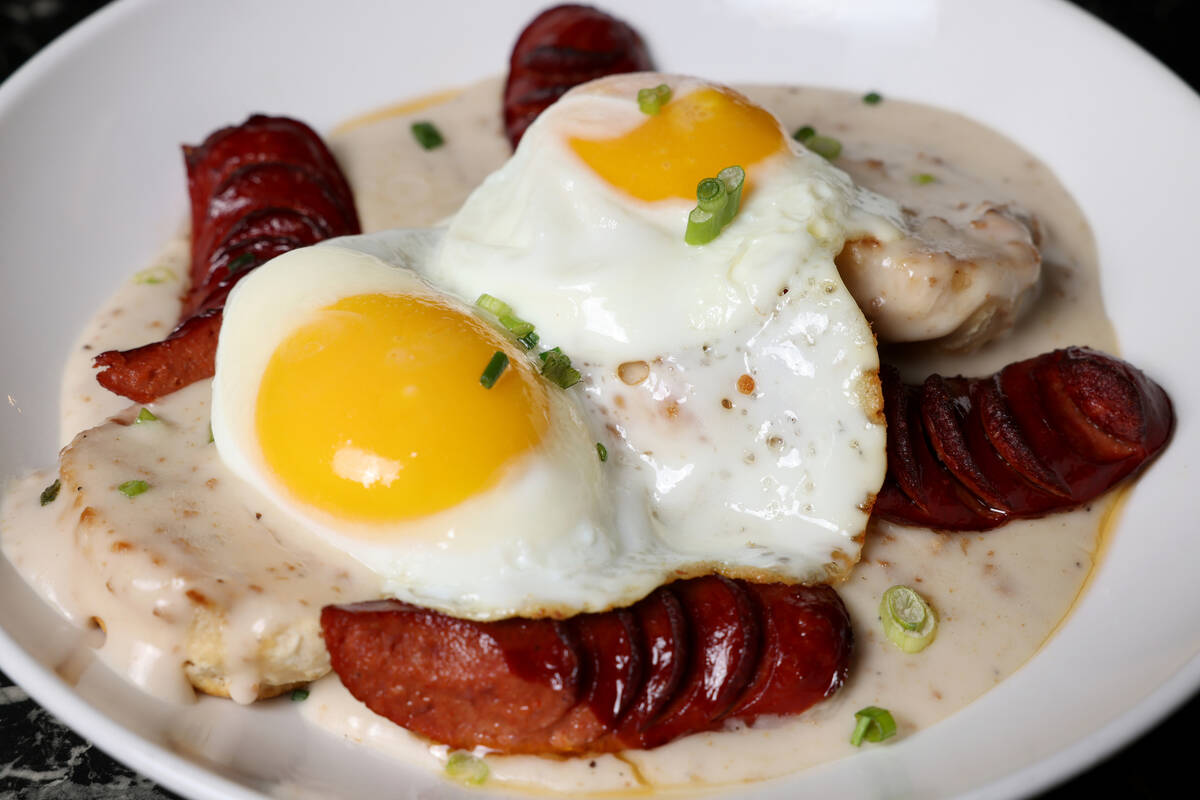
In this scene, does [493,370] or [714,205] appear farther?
[714,205]

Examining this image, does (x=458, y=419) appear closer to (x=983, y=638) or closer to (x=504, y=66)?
(x=983, y=638)

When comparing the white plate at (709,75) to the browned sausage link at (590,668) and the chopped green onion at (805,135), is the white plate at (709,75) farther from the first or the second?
the chopped green onion at (805,135)

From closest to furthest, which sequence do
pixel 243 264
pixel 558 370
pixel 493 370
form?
pixel 493 370, pixel 558 370, pixel 243 264

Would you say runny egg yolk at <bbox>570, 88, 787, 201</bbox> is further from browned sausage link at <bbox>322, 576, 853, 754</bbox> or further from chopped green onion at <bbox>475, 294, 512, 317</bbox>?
browned sausage link at <bbox>322, 576, 853, 754</bbox>

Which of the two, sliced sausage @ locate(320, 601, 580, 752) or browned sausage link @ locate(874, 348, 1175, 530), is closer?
sliced sausage @ locate(320, 601, 580, 752)

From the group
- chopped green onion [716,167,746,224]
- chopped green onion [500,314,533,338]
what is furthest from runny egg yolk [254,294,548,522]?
chopped green onion [716,167,746,224]

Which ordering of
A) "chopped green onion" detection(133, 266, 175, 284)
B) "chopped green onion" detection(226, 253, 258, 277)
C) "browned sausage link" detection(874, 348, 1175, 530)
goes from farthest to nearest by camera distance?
1. "chopped green onion" detection(133, 266, 175, 284)
2. "chopped green onion" detection(226, 253, 258, 277)
3. "browned sausage link" detection(874, 348, 1175, 530)

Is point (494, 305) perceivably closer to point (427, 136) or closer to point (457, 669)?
point (457, 669)

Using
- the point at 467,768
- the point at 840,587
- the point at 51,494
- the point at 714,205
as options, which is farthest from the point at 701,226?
the point at 51,494
